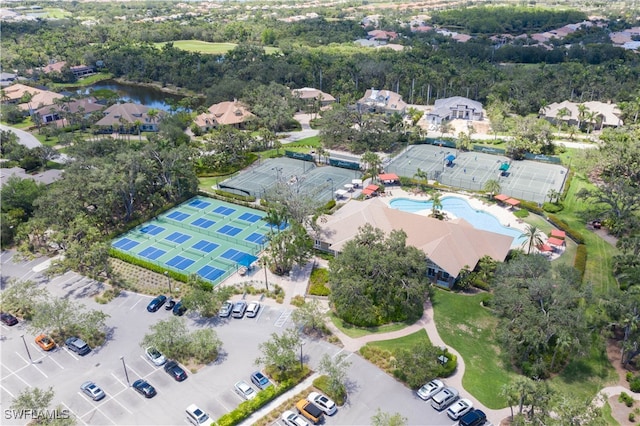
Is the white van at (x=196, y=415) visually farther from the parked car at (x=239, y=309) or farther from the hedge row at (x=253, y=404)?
the parked car at (x=239, y=309)

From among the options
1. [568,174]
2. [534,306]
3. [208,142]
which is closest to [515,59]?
[568,174]

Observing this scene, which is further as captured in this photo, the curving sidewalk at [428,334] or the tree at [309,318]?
the tree at [309,318]

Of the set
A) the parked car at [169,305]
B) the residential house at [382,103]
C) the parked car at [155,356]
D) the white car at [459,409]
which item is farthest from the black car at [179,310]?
the residential house at [382,103]

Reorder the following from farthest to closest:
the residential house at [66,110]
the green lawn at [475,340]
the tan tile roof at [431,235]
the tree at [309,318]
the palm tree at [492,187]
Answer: the residential house at [66,110], the palm tree at [492,187], the tan tile roof at [431,235], the tree at [309,318], the green lawn at [475,340]

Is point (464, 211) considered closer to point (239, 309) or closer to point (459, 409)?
point (239, 309)

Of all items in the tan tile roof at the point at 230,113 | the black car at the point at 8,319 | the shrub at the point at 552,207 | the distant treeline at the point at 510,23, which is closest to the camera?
the black car at the point at 8,319

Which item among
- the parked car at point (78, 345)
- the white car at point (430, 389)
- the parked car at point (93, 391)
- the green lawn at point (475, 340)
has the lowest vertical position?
the green lawn at point (475, 340)
